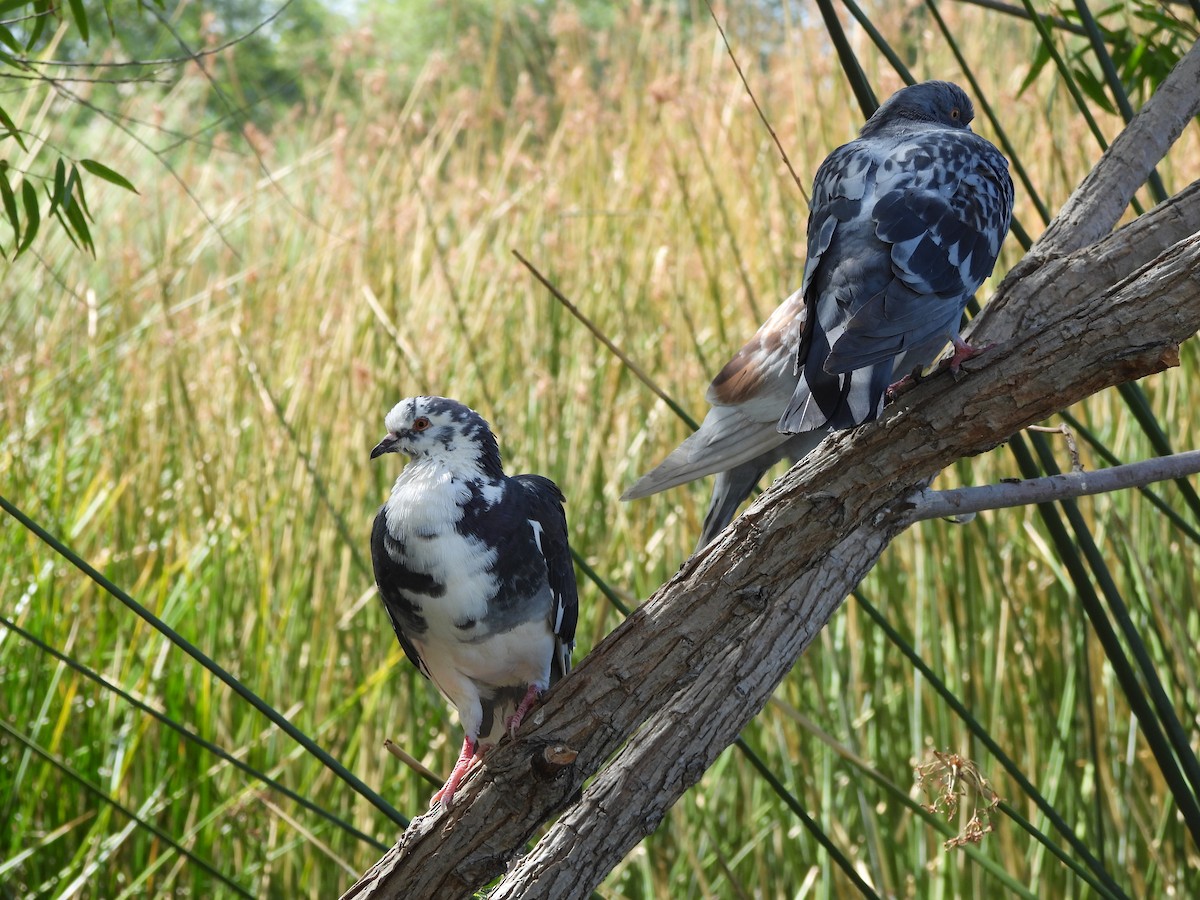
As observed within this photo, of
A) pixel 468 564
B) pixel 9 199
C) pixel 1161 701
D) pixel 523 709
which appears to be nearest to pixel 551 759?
pixel 523 709

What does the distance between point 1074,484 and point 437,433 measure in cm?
88

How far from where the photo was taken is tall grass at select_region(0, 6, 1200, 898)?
265 centimetres

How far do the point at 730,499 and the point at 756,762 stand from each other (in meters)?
0.79

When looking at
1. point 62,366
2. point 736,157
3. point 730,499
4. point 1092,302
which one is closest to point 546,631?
point 730,499

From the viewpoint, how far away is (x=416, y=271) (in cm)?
386

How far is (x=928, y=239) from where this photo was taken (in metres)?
1.56

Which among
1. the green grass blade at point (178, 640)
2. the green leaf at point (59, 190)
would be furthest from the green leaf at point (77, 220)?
the green grass blade at point (178, 640)

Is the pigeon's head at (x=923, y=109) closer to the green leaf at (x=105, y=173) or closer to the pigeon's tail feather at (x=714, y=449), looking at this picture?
the pigeon's tail feather at (x=714, y=449)

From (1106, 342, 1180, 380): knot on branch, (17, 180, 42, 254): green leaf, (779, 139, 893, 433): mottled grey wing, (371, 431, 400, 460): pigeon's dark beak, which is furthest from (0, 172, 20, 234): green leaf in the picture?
(1106, 342, 1180, 380): knot on branch

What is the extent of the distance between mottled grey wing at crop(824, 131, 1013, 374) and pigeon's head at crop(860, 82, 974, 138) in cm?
17

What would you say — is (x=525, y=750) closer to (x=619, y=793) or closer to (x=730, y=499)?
(x=619, y=793)

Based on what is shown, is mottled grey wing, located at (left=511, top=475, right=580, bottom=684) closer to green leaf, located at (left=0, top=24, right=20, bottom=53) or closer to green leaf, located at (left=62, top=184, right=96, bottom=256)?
green leaf, located at (left=62, top=184, right=96, bottom=256)

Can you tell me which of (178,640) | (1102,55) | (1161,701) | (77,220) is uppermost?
(77,220)

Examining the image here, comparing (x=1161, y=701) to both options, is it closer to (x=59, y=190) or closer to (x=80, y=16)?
(x=59, y=190)
